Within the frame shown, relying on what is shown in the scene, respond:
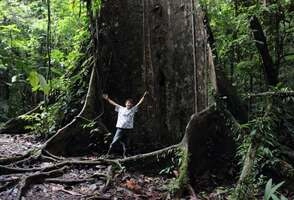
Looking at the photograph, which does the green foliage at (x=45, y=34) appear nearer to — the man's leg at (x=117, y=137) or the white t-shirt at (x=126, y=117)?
the white t-shirt at (x=126, y=117)

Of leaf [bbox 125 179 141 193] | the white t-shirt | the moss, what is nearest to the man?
the white t-shirt

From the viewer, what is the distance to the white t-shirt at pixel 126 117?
7098 mm

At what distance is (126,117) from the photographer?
7125mm

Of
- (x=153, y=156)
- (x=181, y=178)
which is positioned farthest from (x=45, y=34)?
(x=181, y=178)

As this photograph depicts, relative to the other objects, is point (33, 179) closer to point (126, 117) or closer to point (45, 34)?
point (126, 117)

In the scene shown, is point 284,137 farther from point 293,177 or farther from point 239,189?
point 239,189

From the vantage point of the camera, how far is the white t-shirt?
7098 millimetres

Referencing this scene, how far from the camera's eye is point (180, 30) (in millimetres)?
7293

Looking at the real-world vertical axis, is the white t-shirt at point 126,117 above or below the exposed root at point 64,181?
above

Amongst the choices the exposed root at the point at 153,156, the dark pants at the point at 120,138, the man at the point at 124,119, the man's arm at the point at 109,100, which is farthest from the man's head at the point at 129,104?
the exposed root at the point at 153,156

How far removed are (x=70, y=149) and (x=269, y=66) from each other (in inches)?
151

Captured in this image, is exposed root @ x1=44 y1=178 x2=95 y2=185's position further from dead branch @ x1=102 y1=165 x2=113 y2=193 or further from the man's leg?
the man's leg

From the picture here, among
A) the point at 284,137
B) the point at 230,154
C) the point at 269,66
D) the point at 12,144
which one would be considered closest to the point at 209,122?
the point at 230,154

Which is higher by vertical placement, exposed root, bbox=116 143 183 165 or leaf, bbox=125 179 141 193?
exposed root, bbox=116 143 183 165
